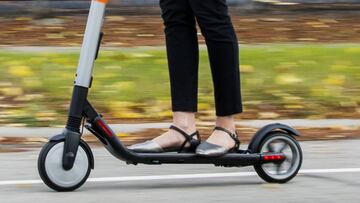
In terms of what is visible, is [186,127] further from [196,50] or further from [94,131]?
[94,131]

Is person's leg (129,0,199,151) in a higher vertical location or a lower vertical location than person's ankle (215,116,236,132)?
higher

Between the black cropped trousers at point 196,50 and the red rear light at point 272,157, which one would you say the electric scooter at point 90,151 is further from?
the black cropped trousers at point 196,50

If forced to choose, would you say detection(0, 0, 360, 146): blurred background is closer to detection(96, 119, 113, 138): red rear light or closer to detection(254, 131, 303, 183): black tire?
detection(254, 131, 303, 183): black tire

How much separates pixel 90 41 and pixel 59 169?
676 millimetres

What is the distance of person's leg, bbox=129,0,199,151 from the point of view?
4.92 metres

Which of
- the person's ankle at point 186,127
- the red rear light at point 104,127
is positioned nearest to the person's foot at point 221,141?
the person's ankle at point 186,127

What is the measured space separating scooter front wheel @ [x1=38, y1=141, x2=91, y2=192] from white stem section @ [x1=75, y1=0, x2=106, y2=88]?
35cm

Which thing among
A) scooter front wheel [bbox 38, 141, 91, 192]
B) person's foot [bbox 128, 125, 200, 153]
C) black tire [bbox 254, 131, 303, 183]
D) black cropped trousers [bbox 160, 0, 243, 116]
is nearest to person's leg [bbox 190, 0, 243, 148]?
black cropped trousers [bbox 160, 0, 243, 116]

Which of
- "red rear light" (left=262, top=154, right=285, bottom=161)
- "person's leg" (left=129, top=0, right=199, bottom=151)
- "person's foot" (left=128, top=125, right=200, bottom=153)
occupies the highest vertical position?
"person's leg" (left=129, top=0, right=199, bottom=151)

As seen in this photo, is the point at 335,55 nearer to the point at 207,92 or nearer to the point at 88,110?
the point at 207,92

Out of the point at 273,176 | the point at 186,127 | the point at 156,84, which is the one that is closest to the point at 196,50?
the point at 186,127

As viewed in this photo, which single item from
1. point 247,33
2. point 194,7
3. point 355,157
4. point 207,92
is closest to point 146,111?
point 207,92

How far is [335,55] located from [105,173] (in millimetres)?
4317

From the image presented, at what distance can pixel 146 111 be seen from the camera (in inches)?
290
